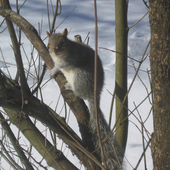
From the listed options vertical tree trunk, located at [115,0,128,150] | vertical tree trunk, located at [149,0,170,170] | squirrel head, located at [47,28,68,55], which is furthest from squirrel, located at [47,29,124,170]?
vertical tree trunk, located at [149,0,170,170]

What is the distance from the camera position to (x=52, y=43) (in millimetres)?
1323

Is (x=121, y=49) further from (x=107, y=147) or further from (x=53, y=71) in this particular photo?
(x=107, y=147)

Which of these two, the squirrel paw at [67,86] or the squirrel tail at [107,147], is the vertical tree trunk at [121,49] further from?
the squirrel paw at [67,86]

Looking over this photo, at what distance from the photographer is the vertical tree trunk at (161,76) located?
0.50 meters

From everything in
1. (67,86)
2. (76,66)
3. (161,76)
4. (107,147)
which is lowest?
(107,147)

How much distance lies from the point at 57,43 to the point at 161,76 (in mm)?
952

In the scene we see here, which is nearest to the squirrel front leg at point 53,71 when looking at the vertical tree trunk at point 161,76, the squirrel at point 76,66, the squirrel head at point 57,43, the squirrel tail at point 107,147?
the squirrel at point 76,66

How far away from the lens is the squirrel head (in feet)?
4.34

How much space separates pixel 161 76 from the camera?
1.79 feet

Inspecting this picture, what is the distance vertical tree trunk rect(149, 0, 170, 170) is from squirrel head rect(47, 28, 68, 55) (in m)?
0.90

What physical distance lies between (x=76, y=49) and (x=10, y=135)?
834 millimetres

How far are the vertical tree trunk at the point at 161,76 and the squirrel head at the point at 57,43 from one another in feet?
2.95

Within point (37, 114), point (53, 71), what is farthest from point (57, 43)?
point (37, 114)

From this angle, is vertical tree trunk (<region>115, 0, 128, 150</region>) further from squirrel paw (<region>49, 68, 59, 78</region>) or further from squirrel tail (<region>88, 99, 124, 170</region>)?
squirrel paw (<region>49, 68, 59, 78</region>)
